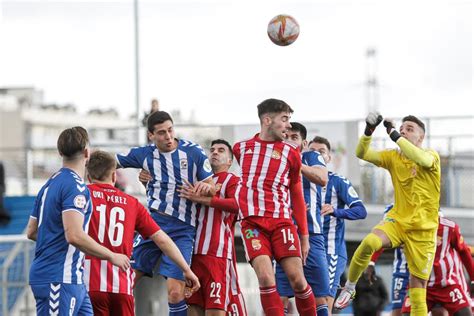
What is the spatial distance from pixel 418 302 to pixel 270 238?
2140 mm

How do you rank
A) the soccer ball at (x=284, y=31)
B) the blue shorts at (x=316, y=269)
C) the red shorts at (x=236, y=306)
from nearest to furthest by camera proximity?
1. the red shorts at (x=236, y=306)
2. the blue shorts at (x=316, y=269)
3. the soccer ball at (x=284, y=31)

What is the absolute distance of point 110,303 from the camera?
10352mm

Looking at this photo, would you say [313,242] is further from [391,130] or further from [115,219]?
[115,219]

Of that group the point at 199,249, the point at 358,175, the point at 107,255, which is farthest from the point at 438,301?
the point at 358,175

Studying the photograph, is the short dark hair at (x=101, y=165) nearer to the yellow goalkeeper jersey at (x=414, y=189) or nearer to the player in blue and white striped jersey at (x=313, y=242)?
the player in blue and white striped jersey at (x=313, y=242)

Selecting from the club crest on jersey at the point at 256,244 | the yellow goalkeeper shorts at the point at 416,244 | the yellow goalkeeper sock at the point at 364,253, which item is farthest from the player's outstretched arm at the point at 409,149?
the club crest on jersey at the point at 256,244

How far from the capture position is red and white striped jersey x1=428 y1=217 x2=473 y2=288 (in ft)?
45.6

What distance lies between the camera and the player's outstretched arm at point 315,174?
12.0 metres

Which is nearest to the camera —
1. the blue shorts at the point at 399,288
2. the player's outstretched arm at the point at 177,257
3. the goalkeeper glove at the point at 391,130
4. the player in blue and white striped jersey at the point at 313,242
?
the player's outstretched arm at the point at 177,257

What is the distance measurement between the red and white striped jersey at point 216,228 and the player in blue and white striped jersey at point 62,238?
3.12 metres

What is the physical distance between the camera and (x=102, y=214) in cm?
1008

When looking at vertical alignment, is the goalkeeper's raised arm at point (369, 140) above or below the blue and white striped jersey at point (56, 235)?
above

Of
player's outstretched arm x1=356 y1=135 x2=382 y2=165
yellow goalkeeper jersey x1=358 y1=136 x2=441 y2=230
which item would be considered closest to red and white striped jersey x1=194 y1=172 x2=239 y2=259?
player's outstretched arm x1=356 y1=135 x2=382 y2=165

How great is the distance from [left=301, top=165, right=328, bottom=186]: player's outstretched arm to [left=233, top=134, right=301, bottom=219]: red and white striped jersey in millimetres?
594
